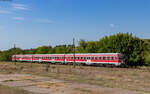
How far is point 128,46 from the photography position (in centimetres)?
5166

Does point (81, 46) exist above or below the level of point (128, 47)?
above

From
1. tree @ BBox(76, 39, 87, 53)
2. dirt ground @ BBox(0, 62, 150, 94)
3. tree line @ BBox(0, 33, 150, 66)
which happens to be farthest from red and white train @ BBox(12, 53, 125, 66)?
tree @ BBox(76, 39, 87, 53)

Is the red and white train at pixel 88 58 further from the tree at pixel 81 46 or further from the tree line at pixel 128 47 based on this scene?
the tree at pixel 81 46

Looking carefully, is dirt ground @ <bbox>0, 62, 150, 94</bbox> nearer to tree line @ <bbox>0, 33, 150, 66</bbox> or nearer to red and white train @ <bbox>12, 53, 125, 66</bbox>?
red and white train @ <bbox>12, 53, 125, 66</bbox>

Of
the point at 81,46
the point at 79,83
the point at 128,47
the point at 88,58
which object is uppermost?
the point at 81,46

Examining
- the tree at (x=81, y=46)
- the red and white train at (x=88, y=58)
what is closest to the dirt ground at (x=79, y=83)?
the red and white train at (x=88, y=58)

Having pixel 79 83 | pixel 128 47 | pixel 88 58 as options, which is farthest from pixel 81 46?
pixel 79 83

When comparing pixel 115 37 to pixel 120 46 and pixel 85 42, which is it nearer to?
pixel 120 46

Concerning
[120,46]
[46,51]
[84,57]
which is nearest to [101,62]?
[84,57]

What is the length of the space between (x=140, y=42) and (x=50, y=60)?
80.5ft

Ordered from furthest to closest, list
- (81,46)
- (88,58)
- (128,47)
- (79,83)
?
(81,46) → (128,47) → (88,58) → (79,83)

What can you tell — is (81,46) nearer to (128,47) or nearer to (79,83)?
(128,47)

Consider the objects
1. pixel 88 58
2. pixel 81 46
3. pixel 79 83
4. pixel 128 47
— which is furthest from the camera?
pixel 81 46

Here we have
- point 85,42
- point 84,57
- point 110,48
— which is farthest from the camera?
point 85,42
